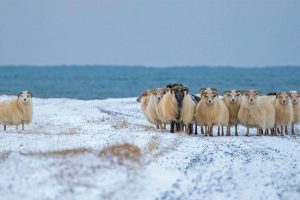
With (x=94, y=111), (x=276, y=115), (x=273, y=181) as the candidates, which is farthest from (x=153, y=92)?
(x=273, y=181)

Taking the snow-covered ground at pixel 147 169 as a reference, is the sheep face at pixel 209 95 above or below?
above

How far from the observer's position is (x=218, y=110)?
24781 millimetres

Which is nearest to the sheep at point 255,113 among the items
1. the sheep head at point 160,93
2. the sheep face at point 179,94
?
the sheep face at point 179,94

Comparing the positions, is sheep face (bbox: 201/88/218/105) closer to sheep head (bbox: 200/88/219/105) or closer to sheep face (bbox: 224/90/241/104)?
sheep head (bbox: 200/88/219/105)

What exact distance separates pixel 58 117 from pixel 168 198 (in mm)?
19762

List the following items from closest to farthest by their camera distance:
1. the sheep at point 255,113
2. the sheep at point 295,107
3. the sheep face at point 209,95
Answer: the sheep face at point 209,95 → the sheep at point 255,113 → the sheep at point 295,107

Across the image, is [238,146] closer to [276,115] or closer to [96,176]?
[276,115]

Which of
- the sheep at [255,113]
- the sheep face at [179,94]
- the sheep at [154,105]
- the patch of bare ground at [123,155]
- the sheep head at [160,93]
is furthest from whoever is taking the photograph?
the sheep at [154,105]

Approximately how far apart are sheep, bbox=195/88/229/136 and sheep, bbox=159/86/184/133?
2.44 feet

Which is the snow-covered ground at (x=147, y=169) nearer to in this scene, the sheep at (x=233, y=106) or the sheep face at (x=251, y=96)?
the sheep face at (x=251, y=96)

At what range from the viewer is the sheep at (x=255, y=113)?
25188 millimetres

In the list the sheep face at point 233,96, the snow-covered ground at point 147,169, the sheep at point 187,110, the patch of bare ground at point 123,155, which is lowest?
the snow-covered ground at point 147,169

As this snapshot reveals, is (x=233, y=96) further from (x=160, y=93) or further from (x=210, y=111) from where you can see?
(x=160, y=93)

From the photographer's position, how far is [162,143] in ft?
66.6
